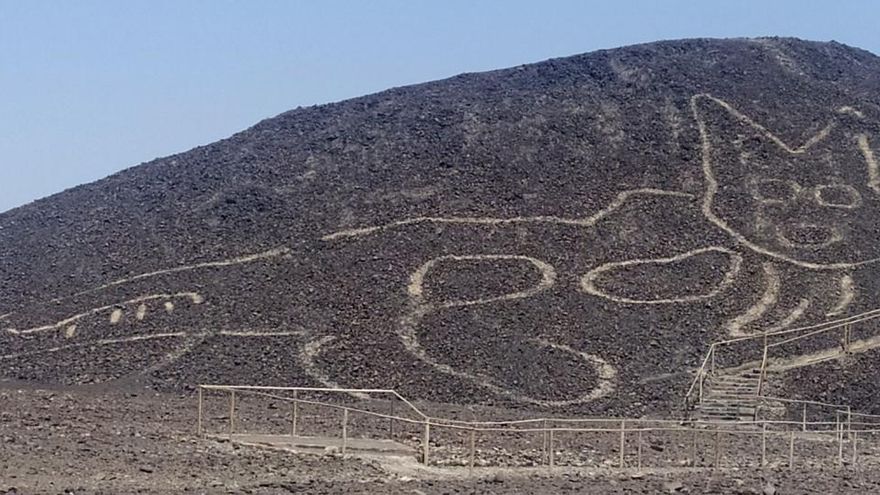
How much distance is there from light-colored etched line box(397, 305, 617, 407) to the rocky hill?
71mm

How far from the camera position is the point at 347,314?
3366cm

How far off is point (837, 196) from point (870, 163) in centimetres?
245

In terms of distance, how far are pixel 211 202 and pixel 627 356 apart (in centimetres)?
1384

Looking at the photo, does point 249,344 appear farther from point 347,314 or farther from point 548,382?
point 548,382

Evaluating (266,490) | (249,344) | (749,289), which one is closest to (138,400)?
(249,344)

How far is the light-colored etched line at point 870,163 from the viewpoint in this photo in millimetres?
40531

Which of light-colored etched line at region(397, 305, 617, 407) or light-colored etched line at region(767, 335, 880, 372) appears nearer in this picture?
light-colored etched line at region(397, 305, 617, 407)

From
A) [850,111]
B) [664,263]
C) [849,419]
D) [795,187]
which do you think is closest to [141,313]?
[664,263]

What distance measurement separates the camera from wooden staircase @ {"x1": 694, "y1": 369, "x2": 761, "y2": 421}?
97.7ft

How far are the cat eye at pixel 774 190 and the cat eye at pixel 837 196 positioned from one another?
2.09 feet

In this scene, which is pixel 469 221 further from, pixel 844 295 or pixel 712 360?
pixel 844 295

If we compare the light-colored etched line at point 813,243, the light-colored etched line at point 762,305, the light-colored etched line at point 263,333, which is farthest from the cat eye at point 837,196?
the light-colored etched line at point 263,333

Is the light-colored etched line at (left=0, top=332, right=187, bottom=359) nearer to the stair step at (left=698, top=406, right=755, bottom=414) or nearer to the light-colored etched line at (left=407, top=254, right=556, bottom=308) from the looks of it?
the light-colored etched line at (left=407, top=254, right=556, bottom=308)

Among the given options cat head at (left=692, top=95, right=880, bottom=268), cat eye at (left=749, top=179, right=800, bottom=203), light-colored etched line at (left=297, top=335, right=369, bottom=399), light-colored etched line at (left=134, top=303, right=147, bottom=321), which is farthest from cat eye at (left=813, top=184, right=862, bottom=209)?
light-colored etched line at (left=134, top=303, right=147, bottom=321)
